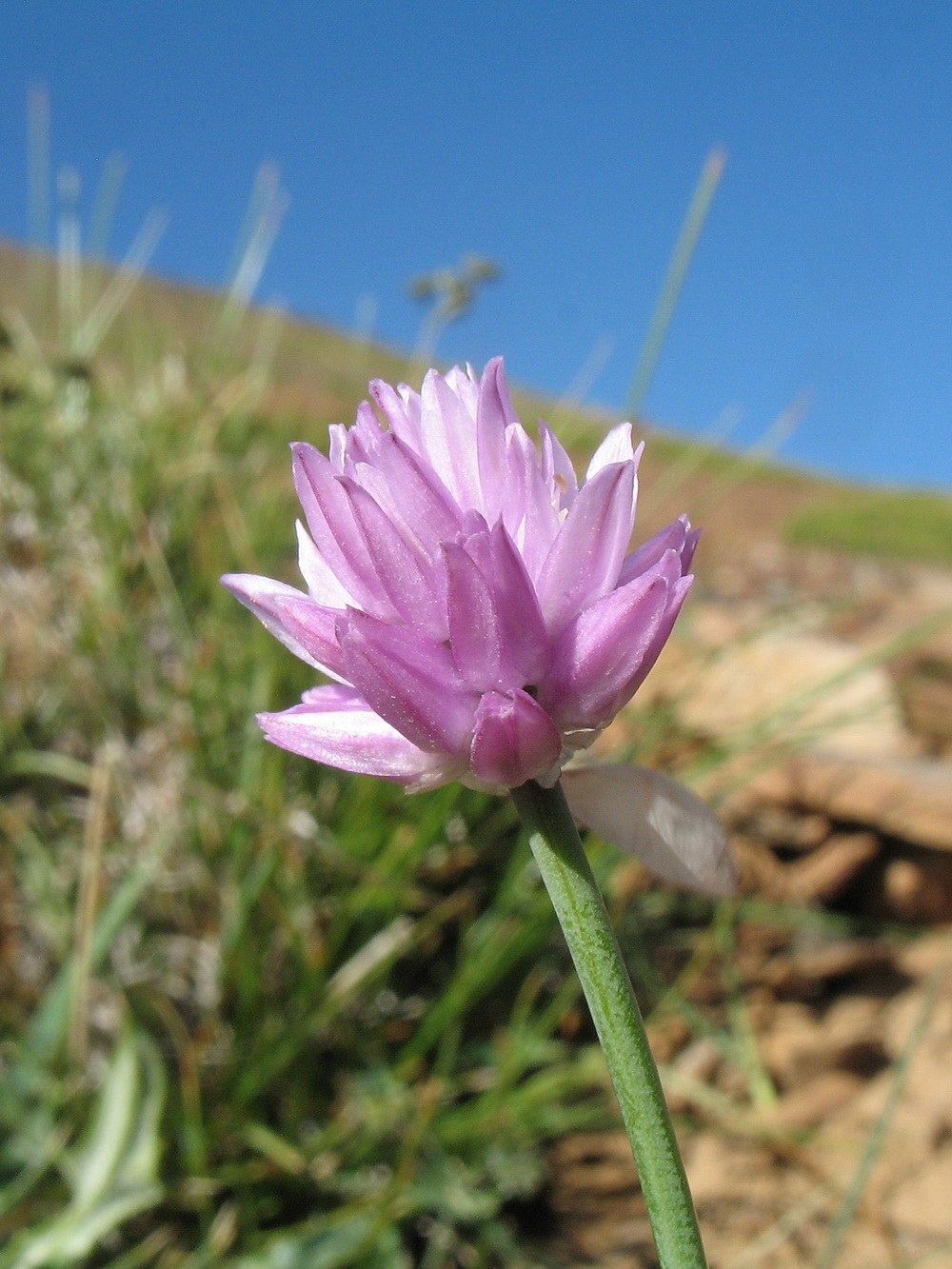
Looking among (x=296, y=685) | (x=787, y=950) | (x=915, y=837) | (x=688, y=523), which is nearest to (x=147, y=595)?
(x=296, y=685)

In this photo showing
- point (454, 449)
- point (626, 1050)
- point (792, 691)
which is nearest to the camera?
point (626, 1050)

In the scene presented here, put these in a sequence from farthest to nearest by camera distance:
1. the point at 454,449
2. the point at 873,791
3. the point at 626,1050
Result: the point at 873,791 → the point at 454,449 → the point at 626,1050

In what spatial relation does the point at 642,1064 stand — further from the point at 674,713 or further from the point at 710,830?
the point at 674,713

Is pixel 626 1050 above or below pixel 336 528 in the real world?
below

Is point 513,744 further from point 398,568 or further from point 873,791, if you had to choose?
point 873,791

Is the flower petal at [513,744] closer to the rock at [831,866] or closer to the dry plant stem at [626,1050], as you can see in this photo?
the dry plant stem at [626,1050]

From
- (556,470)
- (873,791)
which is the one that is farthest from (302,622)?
(873,791)

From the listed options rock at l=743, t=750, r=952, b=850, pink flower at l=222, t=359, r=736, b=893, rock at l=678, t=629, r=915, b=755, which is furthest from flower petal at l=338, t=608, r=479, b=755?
rock at l=743, t=750, r=952, b=850
